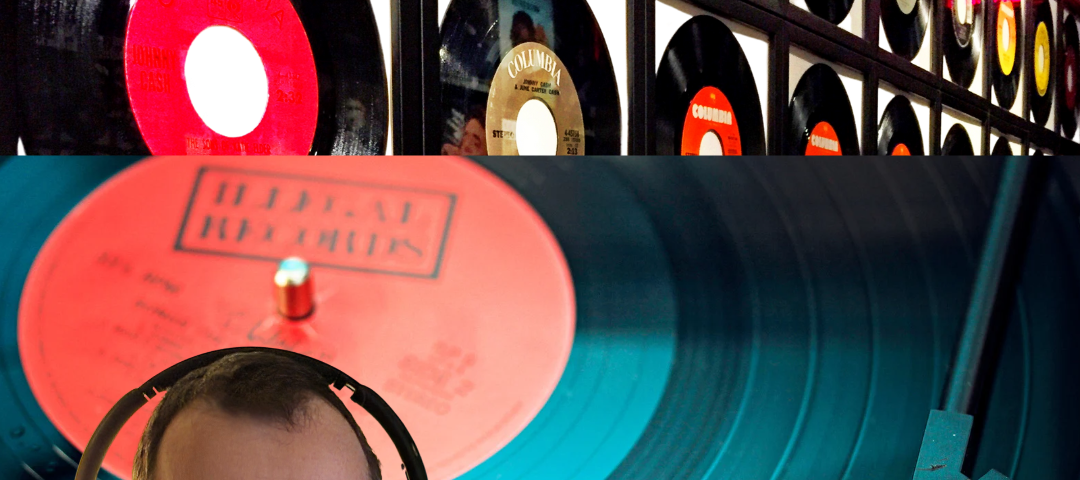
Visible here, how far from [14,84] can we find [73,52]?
0.16 ft

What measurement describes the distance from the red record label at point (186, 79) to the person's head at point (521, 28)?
0.30 meters

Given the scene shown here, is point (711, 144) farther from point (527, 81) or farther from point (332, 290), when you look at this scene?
point (332, 290)

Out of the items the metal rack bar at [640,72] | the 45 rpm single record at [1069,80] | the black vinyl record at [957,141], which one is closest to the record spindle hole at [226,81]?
the metal rack bar at [640,72]

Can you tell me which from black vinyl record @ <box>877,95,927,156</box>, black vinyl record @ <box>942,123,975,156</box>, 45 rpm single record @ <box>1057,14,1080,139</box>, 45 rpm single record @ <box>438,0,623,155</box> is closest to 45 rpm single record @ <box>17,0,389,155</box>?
45 rpm single record @ <box>438,0,623,155</box>

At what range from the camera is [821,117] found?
172 centimetres

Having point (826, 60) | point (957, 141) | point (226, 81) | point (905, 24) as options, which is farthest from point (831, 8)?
point (226, 81)

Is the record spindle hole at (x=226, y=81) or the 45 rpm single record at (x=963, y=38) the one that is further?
the 45 rpm single record at (x=963, y=38)

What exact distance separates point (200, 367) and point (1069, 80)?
4.30 m

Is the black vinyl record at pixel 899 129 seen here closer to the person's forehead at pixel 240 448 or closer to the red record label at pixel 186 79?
the red record label at pixel 186 79

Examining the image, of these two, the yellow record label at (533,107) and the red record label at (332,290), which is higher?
the yellow record label at (533,107)

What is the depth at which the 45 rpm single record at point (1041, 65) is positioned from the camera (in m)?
3.24

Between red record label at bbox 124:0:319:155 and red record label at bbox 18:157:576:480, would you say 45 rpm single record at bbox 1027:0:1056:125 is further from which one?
red record label at bbox 18:157:576:480

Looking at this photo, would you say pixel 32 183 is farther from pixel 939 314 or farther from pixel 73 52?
pixel 939 314

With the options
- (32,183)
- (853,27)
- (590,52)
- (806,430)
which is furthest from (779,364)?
(853,27)
